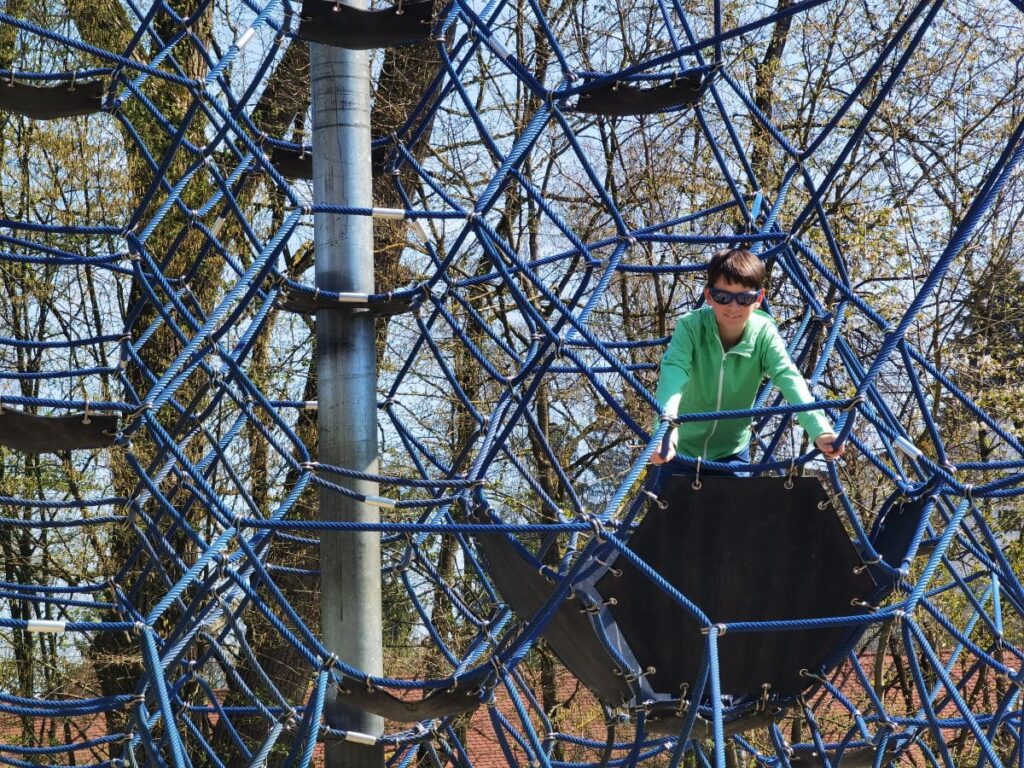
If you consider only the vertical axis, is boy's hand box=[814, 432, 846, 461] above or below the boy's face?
below

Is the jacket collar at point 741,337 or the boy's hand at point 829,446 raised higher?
the jacket collar at point 741,337

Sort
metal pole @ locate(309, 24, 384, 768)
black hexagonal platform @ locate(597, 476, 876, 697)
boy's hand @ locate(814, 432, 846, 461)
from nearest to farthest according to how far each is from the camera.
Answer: boy's hand @ locate(814, 432, 846, 461) < black hexagonal platform @ locate(597, 476, 876, 697) < metal pole @ locate(309, 24, 384, 768)

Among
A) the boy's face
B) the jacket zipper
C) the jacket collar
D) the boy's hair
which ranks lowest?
the jacket zipper

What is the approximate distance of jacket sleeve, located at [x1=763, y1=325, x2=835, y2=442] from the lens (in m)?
2.65

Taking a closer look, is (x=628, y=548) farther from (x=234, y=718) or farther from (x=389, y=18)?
(x=234, y=718)

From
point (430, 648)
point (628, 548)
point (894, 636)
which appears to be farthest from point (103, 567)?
point (628, 548)

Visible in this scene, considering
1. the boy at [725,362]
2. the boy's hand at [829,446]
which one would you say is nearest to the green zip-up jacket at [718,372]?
the boy at [725,362]

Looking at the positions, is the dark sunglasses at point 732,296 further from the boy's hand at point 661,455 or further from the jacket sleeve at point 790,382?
the boy's hand at point 661,455

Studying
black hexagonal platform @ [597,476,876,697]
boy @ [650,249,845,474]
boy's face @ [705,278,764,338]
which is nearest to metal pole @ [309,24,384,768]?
black hexagonal platform @ [597,476,876,697]

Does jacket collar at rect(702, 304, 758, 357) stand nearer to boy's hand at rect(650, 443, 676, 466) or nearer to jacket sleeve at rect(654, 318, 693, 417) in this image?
jacket sleeve at rect(654, 318, 693, 417)

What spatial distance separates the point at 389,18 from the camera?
324 centimetres

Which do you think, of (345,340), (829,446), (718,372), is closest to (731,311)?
(718,372)

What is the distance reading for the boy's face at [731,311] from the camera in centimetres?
279

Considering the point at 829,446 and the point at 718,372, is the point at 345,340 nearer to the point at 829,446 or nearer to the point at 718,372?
the point at 718,372
